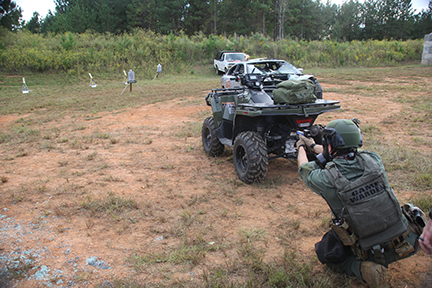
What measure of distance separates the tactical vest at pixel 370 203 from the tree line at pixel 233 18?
37720 mm

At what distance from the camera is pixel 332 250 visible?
9.06 ft

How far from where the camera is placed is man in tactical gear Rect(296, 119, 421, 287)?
247 cm

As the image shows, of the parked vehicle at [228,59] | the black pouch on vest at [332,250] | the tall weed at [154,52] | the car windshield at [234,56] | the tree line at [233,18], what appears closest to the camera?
the black pouch on vest at [332,250]

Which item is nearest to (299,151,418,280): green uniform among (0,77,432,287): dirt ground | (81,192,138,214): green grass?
(0,77,432,287): dirt ground

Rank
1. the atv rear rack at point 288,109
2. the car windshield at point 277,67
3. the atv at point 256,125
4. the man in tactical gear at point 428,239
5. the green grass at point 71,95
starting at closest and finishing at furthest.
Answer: the man in tactical gear at point 428,239 < the atv rear rack at point 288,109 < the atv at point 256,125 < the car windshield at point 277,67 < the green grass at point 71,95

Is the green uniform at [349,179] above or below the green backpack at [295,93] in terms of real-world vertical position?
below

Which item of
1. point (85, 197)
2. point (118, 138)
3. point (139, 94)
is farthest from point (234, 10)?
point (85, 197)

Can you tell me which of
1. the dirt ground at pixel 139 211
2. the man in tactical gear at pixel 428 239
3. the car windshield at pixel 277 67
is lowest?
the dirt ground at pixel 139 211

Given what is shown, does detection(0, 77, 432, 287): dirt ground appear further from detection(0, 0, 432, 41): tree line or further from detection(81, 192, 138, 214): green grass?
detection(0, 0, 432, 41): tree line

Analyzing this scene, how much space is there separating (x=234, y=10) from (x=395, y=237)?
46.8 m

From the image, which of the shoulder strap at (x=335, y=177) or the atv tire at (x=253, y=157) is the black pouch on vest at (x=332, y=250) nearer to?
the shoulder strap at (x=335, y=177)

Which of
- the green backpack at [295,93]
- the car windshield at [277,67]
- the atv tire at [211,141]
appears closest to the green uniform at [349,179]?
the green backpack at [295,93]

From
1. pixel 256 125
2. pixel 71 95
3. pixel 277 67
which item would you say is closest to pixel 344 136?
pixel 256 125

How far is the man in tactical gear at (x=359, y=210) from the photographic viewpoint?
2.47 m
